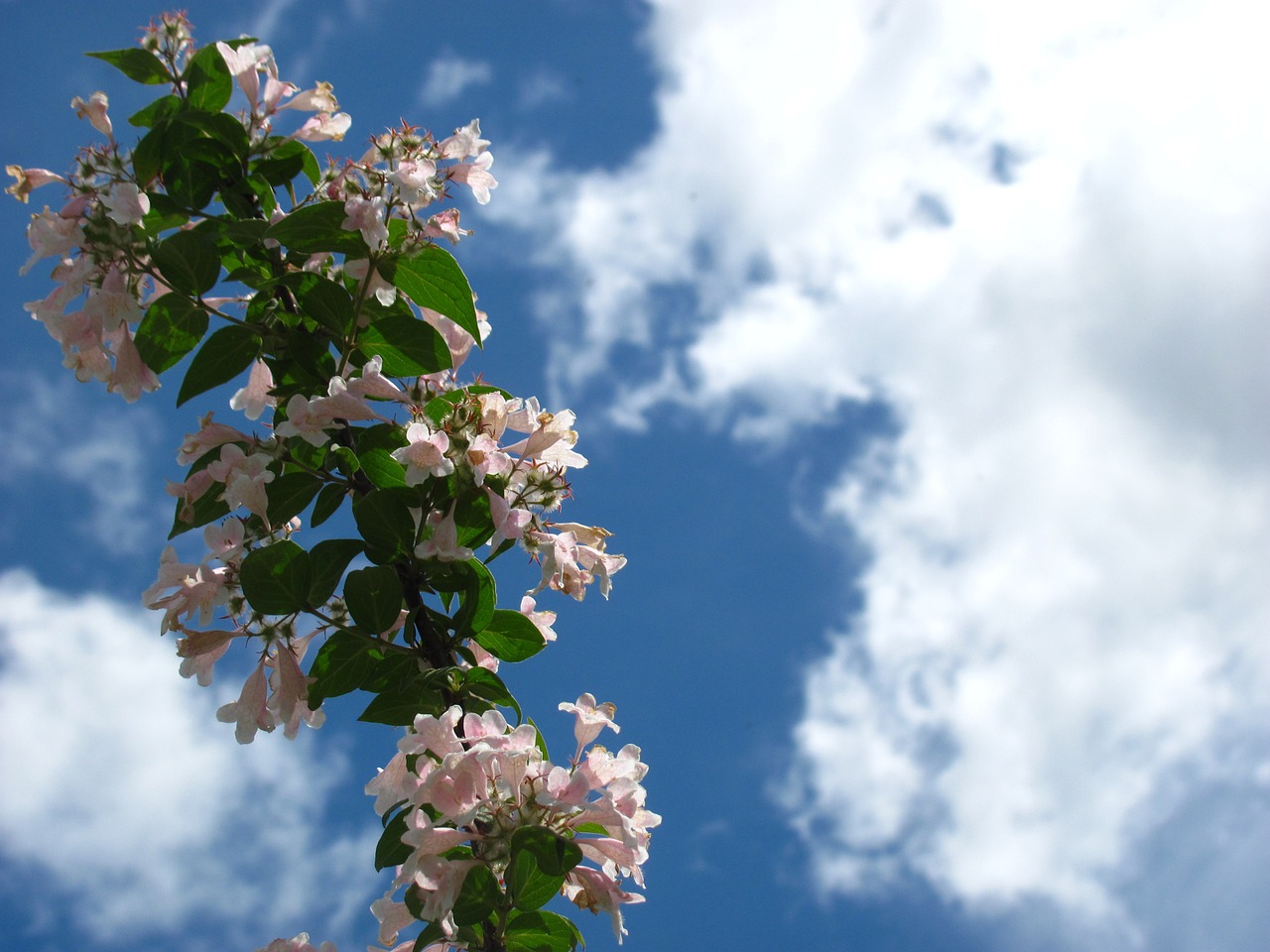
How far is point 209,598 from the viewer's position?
3486 millimetres

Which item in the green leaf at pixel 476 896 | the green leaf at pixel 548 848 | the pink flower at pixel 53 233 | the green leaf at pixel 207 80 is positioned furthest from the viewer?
the green leaf at pixel 207 80

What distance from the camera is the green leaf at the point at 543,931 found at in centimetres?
331

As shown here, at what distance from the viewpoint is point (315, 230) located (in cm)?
343

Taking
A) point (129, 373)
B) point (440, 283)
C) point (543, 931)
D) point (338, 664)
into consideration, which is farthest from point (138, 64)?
point (543, 931)

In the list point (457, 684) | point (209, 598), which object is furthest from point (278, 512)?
point (457, 684)

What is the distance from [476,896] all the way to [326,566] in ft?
3.83

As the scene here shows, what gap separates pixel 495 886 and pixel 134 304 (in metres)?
2.26

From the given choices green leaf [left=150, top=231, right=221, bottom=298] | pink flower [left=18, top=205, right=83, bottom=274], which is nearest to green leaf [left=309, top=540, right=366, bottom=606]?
green leaf [left=150, top=231, right=221, bottom=298]

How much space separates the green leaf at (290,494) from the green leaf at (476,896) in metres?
1.36

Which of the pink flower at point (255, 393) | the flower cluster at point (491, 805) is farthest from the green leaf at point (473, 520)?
the pink flower at point (255, 393)

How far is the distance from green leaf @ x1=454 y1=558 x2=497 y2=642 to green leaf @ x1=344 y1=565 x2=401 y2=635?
0.73ft

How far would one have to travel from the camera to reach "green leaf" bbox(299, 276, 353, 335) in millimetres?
3559

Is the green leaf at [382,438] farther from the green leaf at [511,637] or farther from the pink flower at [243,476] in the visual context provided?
the green leaf at [511,637]

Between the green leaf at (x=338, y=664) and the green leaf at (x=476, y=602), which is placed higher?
the green leaf at (x=476, y=602)
